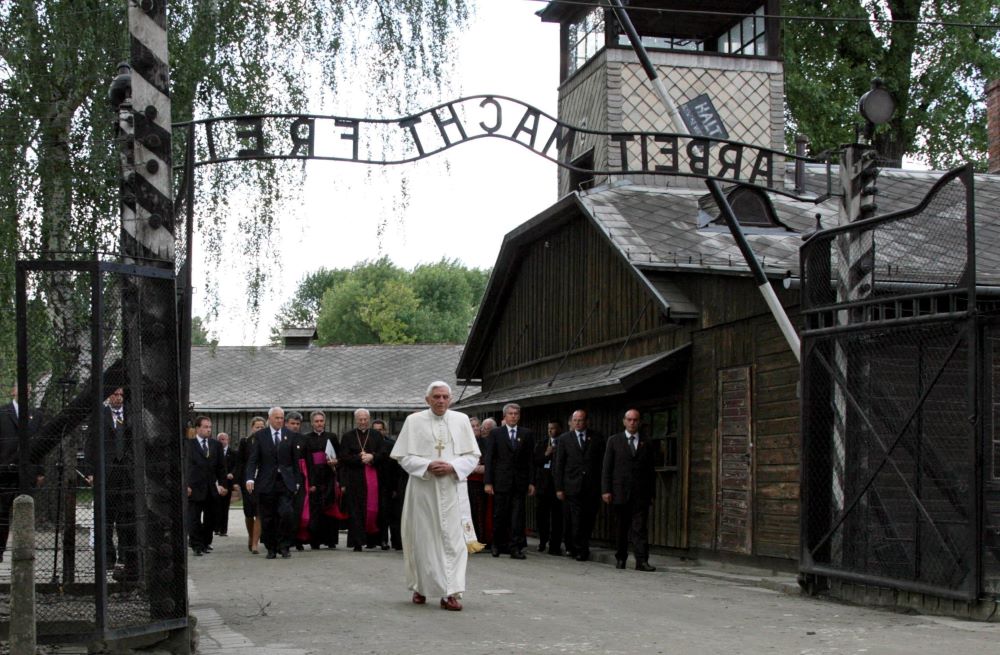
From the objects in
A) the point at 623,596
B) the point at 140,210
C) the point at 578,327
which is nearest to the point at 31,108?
the point at 140,210

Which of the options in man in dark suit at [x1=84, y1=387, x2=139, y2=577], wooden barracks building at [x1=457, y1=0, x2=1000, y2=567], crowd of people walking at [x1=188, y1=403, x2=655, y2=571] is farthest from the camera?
crowd of people walking at [x1=188, y1=403, x2=655, y2=571]

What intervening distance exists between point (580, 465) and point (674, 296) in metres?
2.68

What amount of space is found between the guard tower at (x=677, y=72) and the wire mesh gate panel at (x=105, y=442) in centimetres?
1678

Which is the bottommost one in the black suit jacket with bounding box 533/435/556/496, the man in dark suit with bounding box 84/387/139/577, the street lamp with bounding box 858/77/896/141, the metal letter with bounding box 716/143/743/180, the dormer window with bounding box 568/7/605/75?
the black suit jacket with bounding box 533/435/556/496

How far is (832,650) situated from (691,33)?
67.0ft

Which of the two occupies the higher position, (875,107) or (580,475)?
(875,107)

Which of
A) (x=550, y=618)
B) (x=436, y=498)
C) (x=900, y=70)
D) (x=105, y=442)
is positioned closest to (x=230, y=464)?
(x=436, y=498)

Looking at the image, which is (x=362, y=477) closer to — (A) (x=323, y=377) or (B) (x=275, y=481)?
(B) (x=275, y=481)

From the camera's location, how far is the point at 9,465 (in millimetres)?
10977

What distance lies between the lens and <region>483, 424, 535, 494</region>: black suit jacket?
2058 cm

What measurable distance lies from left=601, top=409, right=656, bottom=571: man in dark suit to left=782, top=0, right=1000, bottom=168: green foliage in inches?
697

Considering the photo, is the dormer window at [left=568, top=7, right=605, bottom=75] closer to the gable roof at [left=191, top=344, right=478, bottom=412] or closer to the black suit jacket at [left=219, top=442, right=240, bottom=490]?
the black suit jacket at [left=219, top=442, right=240, bottom=490]

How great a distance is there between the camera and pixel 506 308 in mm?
30562

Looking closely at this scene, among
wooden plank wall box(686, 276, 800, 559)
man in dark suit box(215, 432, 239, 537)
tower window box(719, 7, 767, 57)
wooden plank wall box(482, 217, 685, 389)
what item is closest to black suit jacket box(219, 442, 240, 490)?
man in dark suit box(215, 432, 239, 537)
